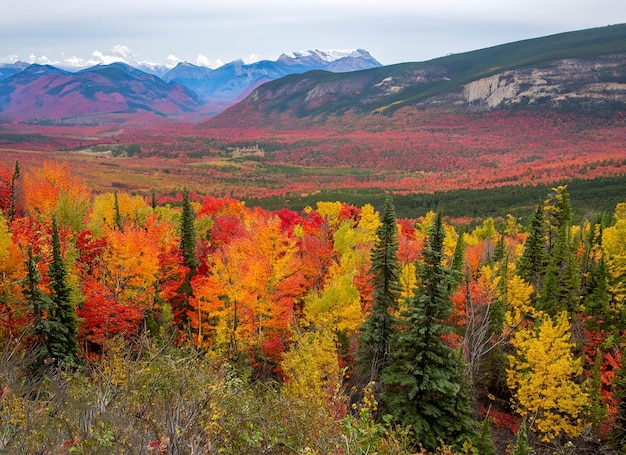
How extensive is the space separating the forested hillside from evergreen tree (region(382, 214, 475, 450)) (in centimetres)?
8

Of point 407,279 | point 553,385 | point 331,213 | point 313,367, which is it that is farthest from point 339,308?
point 331,213

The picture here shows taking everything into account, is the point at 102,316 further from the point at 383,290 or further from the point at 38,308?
the point at 383,290

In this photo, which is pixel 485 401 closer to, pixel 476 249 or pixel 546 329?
pixel 546 329

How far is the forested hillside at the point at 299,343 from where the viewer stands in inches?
436

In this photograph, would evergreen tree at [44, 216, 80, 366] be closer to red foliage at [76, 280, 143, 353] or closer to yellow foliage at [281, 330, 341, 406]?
red foliage at [76, 280, 143, 353]

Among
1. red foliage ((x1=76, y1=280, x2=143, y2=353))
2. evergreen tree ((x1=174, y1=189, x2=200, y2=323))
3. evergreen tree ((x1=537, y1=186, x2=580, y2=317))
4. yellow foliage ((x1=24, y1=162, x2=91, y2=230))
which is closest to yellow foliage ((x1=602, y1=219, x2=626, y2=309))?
evergreen tree ((x1=537, y1=186, x2=580, y2=317))

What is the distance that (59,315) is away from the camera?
22781 mm

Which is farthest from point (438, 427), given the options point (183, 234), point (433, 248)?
point (183, 234)

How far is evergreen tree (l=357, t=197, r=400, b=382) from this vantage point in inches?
947

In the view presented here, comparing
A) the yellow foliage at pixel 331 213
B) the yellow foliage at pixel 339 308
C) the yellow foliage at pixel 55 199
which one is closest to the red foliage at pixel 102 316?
the yellow foliage at pixel 339 308

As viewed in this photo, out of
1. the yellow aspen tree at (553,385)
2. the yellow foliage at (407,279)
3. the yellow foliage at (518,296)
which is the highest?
the yellow foliage at (407,279)

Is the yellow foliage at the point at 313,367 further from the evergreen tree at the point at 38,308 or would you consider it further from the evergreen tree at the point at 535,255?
the evergreen tree at the point at 535,255

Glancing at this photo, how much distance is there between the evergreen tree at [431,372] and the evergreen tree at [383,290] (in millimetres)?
2972

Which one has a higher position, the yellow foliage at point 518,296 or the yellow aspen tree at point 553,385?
the yellow foliage at point 518,296
